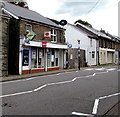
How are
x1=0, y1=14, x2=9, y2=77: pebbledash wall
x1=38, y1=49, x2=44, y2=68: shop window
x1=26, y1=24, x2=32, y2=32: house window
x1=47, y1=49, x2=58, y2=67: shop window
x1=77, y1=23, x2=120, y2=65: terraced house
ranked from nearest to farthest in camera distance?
x1=0, y1=14, x2=9, y2=77: pebbledash wall, x1=26, y1=24, x2=32, y2=32: house window, x1=38, y1=49, x2=44, y2=68: shop window, x1=47, y1=49, x2=58, y2=67: shop window, x1=77, y1=23, x2=120, y2=65: terraced house

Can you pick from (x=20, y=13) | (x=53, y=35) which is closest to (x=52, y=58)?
(x=53, y=35)

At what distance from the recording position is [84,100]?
696 centimetres

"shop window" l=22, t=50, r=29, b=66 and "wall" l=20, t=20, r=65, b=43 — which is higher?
"wall" l=20, t=20, r=65, b=43

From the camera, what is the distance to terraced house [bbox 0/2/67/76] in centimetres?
1745

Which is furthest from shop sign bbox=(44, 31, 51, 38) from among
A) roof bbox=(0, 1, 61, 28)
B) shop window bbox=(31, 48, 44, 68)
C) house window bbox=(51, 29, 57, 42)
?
house window bbox=(51, 29, 57, 42)

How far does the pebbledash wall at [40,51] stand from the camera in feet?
58.9

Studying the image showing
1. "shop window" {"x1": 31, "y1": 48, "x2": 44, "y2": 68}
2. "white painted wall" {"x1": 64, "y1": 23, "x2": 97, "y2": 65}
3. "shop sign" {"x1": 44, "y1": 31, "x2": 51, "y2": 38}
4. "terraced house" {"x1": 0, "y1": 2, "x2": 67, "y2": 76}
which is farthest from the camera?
"white painted wall" {"x1": 64, "y1": 23, "x2": 97, "y2": 65}

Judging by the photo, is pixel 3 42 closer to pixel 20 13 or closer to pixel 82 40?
pixel 20 13

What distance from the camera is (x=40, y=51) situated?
20328mm

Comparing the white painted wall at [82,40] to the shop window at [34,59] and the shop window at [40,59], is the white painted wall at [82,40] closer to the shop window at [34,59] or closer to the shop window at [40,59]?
the shop window at [40,59]

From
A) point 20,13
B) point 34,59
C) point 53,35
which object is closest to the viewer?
point 34,59

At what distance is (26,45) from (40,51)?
284 centimetres

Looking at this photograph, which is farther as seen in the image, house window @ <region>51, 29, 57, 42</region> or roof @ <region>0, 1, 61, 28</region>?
house window @ <region>51, 29, 57, 42</region>

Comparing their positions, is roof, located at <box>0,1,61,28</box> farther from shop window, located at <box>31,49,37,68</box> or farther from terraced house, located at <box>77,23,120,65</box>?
terraced house, located at <box>77,23,120,65</box>
